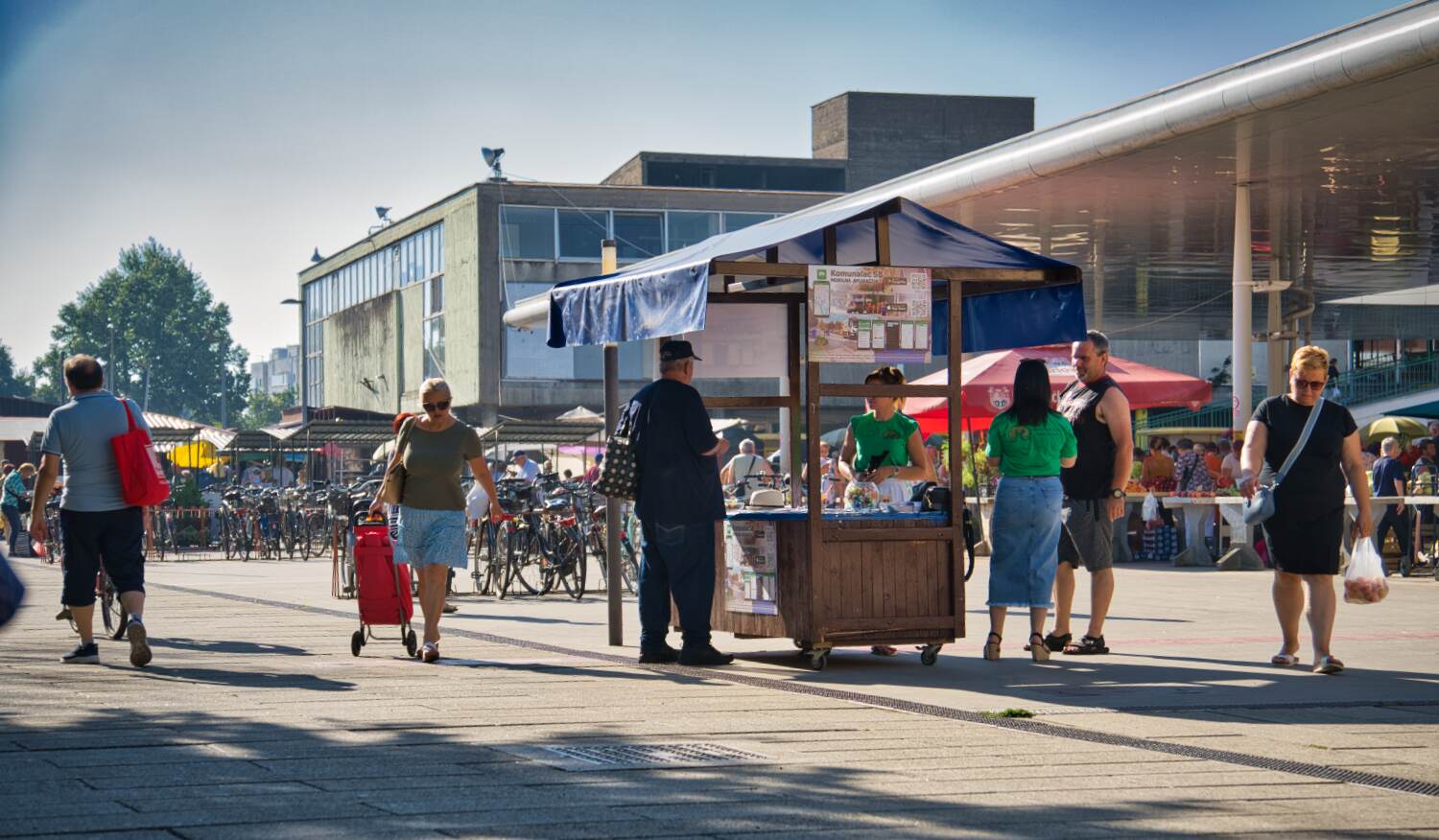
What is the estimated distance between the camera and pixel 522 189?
59.9m

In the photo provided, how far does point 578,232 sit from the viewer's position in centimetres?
6044

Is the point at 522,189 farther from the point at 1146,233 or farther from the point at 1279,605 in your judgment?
the point at 1279,605

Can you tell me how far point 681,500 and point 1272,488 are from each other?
10.8 ft

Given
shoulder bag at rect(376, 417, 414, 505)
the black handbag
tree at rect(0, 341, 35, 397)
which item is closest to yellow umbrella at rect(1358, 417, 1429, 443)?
the black handbag

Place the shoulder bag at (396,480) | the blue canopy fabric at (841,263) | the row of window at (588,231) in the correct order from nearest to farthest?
the blue canopy fabric at (841,263) → the shoulder bag at (396,480) → the row of window at (588,231)

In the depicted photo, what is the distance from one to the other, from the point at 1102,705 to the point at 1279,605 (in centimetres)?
240

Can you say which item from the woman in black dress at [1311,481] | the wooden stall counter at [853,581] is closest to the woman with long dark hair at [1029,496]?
the wooden stall counter at [853,581]

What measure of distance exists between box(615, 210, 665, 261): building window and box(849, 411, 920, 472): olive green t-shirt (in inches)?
1939

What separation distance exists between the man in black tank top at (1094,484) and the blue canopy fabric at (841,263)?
0.39 metres

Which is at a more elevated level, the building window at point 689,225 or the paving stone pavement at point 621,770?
the building window at point 689,225

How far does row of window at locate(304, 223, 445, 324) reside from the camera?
213 ft

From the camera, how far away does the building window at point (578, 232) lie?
198 feet

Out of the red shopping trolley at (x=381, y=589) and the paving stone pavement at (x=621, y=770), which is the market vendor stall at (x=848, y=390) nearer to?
the paving stone pavement at (x=621, y=770)

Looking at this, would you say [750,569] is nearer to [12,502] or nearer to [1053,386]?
[1053,386]
